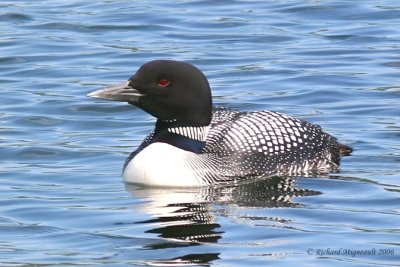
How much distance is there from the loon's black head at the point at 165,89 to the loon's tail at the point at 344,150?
1.19 meters

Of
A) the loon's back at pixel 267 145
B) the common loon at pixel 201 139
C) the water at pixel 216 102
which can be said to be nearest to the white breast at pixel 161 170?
the common loon at pixel 201 139

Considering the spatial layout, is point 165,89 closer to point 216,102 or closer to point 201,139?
point 201,139

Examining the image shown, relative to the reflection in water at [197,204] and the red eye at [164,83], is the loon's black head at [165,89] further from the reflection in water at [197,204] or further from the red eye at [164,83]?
the reflection in water at [197,204]

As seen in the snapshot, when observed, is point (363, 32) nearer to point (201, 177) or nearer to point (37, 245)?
point (201, 177)

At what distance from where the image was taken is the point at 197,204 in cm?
997

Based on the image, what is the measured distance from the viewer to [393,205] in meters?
9.73

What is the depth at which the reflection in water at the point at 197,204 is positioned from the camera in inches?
→ 348

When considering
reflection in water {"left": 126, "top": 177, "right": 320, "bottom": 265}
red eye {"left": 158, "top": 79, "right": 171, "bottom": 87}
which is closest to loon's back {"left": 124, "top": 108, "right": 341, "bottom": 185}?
reflection in water {"left": 126, "top": 177, "right": 320, "bottom": 265}

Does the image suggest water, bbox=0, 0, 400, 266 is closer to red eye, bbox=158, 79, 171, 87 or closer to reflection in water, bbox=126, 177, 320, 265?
reflection in water, bbox=126, 177, 320, 265

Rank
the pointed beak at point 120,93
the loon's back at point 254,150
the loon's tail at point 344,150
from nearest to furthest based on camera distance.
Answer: the pointed beak at point 120,93 < the loon's back at point 254,150 < the loon's tail at point 344,150

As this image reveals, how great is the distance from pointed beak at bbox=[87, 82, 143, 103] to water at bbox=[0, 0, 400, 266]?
23.4 inches

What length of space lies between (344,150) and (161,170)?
59.9 inches

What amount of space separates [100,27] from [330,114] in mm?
4876

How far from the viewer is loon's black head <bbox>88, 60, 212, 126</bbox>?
10.5 metres
